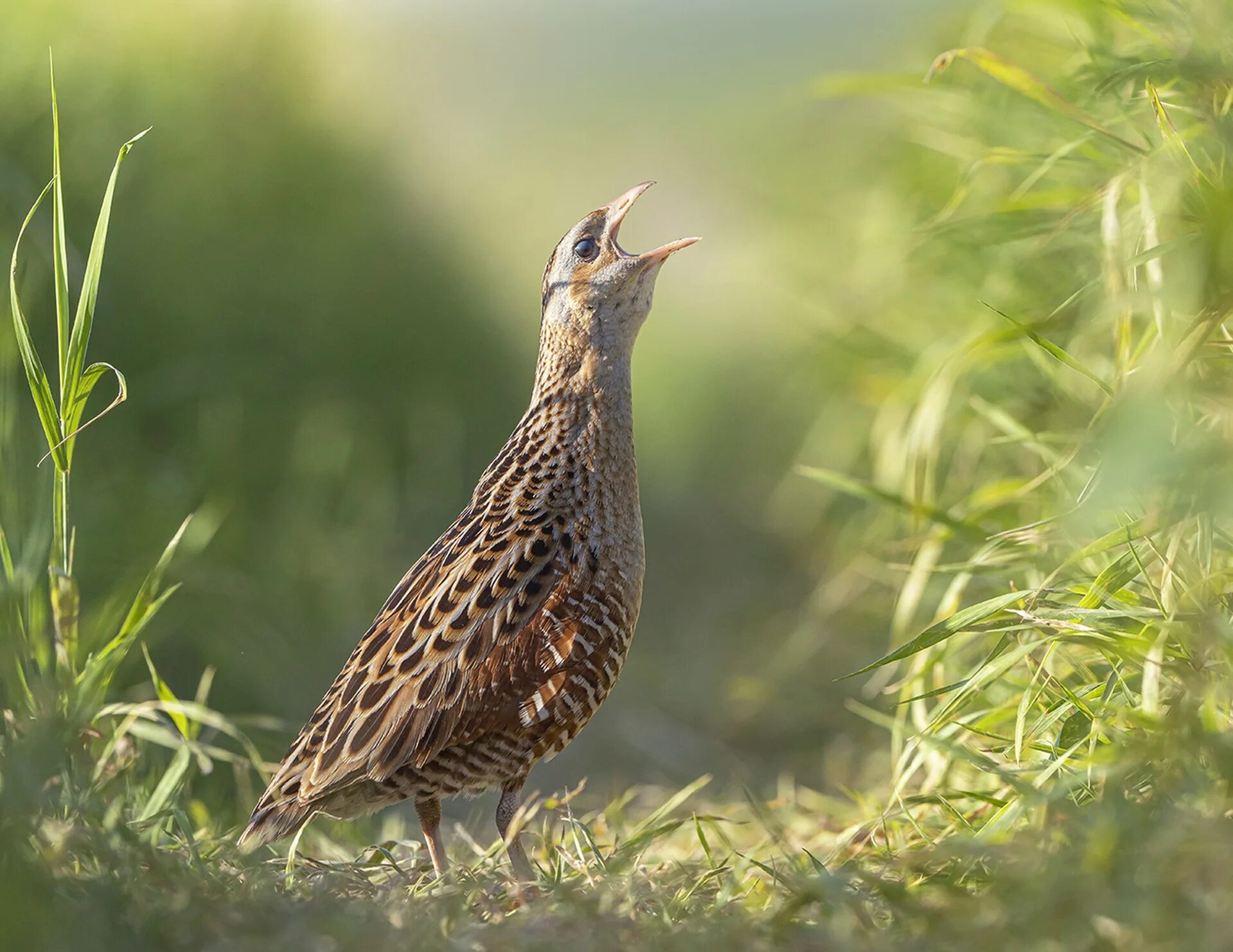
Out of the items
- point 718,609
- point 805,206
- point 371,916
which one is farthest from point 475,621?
point 805,206

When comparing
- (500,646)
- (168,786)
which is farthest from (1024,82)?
(168,786)

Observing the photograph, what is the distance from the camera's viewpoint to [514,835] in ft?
7.80

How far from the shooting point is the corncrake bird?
250cm

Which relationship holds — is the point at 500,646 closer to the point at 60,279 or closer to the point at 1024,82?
the point at 60,279

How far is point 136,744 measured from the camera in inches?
116

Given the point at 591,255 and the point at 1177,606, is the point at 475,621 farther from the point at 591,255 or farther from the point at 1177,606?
the point at 1177,606

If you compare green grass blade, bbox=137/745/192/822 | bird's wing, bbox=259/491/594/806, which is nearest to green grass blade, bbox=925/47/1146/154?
bird's wing, bbox=259/491/594/806

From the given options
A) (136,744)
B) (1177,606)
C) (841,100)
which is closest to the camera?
(1177,606)

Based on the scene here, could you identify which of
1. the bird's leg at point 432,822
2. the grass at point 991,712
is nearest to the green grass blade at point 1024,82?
the grass at point 991,712

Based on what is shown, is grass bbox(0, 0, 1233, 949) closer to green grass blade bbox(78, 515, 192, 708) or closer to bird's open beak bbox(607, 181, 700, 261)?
green grass blade bbox(78, 515, 192, 708)

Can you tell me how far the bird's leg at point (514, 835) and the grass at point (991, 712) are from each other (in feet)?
0.17

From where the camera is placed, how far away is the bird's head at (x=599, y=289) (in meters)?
3.02

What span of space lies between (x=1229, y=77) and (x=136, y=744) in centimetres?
274

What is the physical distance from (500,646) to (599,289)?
0.95m
